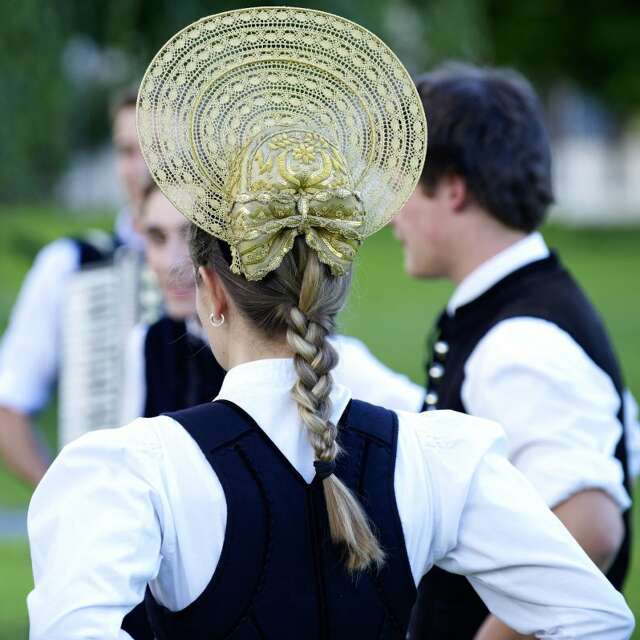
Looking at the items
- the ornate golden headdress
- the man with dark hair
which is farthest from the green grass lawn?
the ornate golden headdress

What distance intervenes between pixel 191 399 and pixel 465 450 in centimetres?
134

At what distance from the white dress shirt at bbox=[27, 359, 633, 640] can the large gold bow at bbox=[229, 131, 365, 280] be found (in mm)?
182

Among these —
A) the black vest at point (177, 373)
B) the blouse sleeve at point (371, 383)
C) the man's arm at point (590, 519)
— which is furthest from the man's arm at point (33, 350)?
the man's arm at point (590, 519)

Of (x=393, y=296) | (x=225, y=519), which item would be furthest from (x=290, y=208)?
(x=393, y=296)

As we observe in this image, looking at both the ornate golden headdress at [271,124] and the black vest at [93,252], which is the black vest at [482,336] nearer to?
the ornate golden headdress at [271,124]

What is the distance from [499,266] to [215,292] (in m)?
1.04

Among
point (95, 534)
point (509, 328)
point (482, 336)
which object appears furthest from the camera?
point (482, 336)

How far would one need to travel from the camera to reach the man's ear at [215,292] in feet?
6.47

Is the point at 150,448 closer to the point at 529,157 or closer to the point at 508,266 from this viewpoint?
the point at 508,266

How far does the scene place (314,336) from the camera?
73.9 inches

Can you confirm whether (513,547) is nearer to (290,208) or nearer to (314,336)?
(314,336)

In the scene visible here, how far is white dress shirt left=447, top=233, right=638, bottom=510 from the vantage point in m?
2.50

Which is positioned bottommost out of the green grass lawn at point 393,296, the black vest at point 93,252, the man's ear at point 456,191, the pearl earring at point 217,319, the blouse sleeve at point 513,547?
the green grass lawn at point 393,296

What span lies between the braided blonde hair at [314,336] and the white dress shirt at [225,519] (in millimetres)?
57
